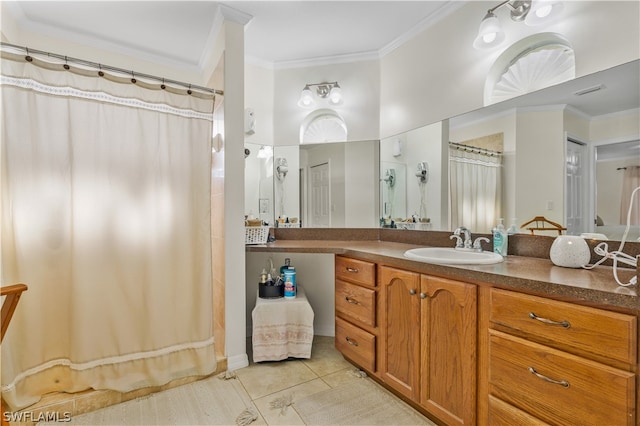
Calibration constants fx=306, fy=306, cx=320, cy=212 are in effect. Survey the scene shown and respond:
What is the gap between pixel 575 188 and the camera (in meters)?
1.51

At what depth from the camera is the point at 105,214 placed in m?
1.73

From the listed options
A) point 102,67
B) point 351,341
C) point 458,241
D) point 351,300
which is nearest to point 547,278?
point 458,241

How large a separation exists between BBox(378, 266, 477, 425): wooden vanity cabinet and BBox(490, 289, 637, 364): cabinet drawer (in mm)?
147

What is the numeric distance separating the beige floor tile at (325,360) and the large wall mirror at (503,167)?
38.9 inches

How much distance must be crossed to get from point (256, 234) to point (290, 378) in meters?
1.03

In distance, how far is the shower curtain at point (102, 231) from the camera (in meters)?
1.55

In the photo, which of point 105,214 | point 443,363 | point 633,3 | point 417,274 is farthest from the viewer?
point 105,214

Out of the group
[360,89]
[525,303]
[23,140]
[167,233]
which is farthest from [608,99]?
[23,140]

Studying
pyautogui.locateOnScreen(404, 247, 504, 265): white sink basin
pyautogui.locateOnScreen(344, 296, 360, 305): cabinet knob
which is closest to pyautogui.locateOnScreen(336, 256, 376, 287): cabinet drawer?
pyautogui.locateOnScreen(344, 296, 360, 305): cabinet knob

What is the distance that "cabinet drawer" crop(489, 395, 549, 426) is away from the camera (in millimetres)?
1124

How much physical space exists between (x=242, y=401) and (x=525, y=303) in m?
1.55

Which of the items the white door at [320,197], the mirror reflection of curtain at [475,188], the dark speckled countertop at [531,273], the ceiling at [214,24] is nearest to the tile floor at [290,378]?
the dark speckled countertop at [531,273]

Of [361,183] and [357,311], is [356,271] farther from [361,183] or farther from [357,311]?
[361,183]

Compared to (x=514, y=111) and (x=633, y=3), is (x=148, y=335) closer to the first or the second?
(x=514, y=111)
